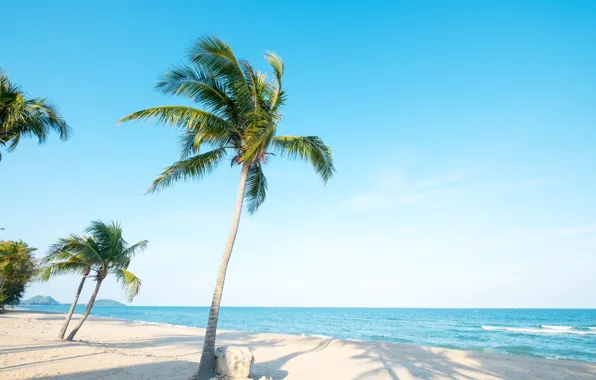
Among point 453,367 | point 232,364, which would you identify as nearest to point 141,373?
point 232,364

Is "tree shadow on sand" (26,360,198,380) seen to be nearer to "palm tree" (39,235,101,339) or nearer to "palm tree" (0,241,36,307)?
"palm tree" (39,235,101,339)

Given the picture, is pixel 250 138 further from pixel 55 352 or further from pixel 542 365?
pixel 542 365

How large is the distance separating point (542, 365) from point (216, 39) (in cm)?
1813

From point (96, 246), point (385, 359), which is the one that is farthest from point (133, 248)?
point (385, 359)

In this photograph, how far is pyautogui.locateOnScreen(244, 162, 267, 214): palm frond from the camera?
10.3m

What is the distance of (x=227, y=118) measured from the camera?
9.05 meters

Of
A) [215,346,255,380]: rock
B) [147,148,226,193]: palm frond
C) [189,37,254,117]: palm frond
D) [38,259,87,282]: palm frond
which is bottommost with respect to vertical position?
[215,346,255,380]: rock

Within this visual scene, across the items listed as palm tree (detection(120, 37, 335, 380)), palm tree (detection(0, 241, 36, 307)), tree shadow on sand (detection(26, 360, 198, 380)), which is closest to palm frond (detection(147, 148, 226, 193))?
palm tree (detection(120, 37, 335, 380))

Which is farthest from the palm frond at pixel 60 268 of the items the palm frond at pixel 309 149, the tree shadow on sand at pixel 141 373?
the palm frond at pixel 309 149

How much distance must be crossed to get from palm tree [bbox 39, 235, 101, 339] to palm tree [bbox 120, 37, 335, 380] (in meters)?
6.79

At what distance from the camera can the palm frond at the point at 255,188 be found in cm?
1033

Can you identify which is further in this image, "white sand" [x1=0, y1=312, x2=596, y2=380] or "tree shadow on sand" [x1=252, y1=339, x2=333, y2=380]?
"tree shadow on sand" [x1=252, y1=339, x2=333, y2=380]

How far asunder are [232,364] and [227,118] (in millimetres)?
6252

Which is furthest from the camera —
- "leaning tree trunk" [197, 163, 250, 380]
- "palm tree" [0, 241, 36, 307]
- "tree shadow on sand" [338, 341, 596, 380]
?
"palm tree" [0, 241, 36, 307]
